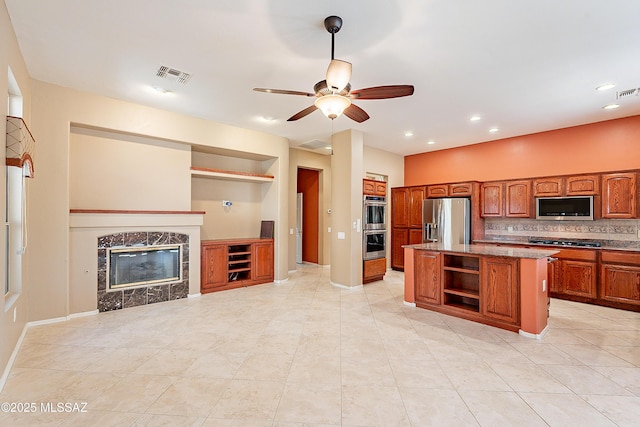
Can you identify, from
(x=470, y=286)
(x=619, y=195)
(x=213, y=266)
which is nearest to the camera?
(x=470, y=286)

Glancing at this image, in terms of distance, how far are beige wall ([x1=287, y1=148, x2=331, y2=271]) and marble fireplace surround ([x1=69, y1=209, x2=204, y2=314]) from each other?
245cm

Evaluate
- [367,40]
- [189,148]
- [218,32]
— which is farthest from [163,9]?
[189,148]

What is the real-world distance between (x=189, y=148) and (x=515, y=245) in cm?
596

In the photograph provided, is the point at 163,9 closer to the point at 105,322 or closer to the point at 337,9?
the point at 337,9

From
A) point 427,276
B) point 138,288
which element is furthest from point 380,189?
point 138,288

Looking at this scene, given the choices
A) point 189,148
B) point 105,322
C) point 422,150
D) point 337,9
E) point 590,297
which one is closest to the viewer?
point 337,9

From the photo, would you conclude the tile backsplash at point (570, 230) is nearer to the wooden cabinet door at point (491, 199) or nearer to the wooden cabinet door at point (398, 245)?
the wooden cabinet door at point (491, 199)

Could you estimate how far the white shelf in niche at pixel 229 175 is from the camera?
16.9 feet

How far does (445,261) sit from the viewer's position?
4.13m

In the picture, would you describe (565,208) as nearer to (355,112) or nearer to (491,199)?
(491,199)

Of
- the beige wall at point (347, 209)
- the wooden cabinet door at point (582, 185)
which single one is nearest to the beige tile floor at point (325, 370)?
the beige wall at point (347, 209)

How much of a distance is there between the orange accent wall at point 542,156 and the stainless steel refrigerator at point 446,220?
0.84 meters

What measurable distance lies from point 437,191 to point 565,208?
2285 mm

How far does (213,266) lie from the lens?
521 cm
